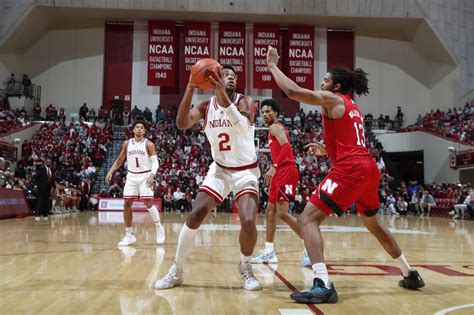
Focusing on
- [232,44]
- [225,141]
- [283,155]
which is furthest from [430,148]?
[225,141]

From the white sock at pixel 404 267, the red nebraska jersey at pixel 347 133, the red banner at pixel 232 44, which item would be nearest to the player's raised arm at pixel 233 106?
the red nebraska jersey at pixel 347 133

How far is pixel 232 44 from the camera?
3188 centimetres

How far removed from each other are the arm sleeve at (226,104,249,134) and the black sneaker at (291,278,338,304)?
169 centimetres

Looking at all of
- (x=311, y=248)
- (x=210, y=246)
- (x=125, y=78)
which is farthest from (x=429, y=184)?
(x=311, y=248)

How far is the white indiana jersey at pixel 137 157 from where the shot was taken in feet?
29.0

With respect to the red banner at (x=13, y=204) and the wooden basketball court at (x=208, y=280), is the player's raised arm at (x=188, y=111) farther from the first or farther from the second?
the red banner at (x=13, y=204)

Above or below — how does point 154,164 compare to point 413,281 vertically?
above

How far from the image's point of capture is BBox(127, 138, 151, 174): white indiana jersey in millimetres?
8852

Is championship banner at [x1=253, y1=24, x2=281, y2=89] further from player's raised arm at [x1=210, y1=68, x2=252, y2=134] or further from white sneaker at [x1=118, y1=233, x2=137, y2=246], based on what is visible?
player's raised arm at [x1=210, y1=68, x2=252, y2=134]

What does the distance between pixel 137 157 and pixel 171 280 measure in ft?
15.5

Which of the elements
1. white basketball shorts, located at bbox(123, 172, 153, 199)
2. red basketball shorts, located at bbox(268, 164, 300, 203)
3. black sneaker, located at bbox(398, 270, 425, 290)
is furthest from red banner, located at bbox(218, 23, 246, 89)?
black sneaker, located at bbox(398, 270, 425, 290)

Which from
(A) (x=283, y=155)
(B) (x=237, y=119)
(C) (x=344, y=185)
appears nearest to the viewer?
(C) (x=344, y=185)

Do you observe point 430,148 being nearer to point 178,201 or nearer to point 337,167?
point 178,201

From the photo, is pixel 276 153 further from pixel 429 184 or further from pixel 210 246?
pixel 429 184
